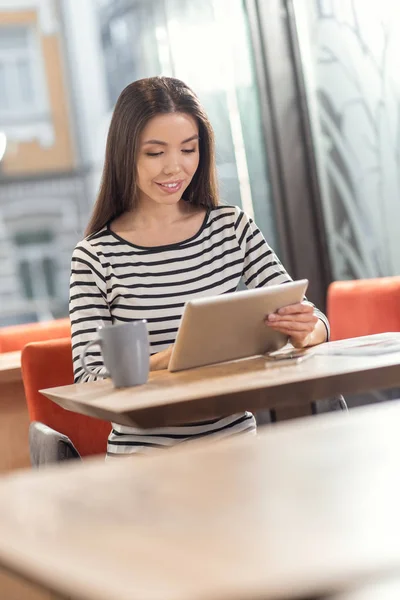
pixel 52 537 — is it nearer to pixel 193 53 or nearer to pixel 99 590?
pixel 99 590

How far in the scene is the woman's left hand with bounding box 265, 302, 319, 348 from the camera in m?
1.64

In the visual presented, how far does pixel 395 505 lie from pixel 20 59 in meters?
5.09

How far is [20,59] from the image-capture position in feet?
17.6

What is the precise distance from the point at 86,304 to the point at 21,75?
3827mm

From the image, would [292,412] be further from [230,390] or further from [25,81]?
[25,81]

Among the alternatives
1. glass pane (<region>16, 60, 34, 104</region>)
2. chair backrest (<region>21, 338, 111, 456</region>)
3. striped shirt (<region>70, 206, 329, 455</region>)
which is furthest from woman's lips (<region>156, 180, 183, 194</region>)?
glass pane (<region>16, 60, 34, 104</region>)

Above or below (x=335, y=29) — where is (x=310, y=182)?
below

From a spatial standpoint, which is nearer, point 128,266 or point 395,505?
point 395,505

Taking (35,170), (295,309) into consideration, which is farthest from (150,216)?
(35,170)

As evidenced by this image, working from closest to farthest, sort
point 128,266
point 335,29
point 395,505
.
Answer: point 395,505, point 128,266, point 335,29

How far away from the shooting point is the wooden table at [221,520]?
496 mm

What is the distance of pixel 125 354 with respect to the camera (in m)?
1.55

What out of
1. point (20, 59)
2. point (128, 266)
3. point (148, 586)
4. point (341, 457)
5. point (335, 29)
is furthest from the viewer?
point (20, 59)

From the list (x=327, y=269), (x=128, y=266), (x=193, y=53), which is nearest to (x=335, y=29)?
(x=193, y=53)
